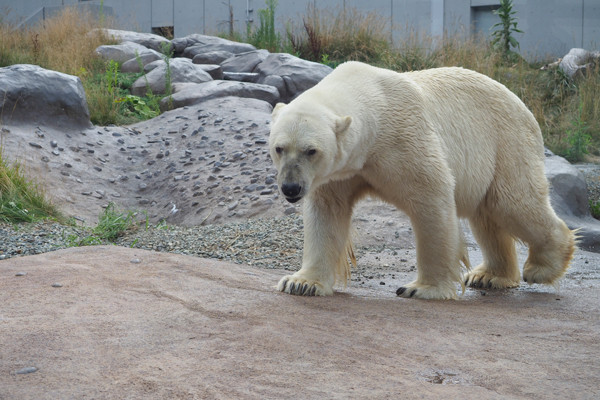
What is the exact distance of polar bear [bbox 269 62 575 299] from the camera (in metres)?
3.19

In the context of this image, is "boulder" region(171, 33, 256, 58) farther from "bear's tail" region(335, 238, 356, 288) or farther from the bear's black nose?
the bear's black nose

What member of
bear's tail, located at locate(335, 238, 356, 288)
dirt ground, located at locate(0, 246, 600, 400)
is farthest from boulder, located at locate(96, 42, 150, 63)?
bear's tail, located at locate(335, 238, 356, 288)

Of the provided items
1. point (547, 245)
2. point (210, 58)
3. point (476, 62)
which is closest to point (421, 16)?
point (476, 62)

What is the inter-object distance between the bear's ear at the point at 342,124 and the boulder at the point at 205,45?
10.4m

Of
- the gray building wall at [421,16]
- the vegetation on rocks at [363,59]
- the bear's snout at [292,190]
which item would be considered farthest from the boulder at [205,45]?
the bear's snout at [292,190]

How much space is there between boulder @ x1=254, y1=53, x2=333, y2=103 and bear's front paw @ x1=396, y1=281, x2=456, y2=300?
7047mm

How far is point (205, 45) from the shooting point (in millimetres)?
13609

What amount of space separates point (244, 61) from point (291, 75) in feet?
5.38

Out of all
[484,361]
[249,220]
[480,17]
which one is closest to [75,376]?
[484,361]

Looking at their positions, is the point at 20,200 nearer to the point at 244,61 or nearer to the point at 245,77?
the point at 245,77

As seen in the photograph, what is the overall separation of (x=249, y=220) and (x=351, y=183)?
226 centimetres

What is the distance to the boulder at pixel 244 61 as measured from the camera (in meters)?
11.7

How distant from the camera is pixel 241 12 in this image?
17.6 m

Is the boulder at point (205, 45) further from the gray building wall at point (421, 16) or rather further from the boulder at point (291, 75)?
the gray building wall at point (421, 16)
